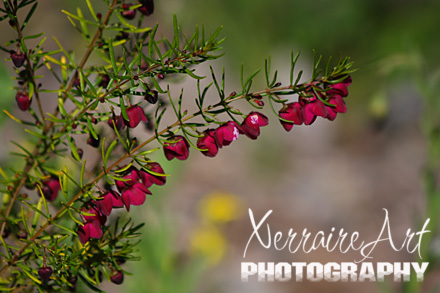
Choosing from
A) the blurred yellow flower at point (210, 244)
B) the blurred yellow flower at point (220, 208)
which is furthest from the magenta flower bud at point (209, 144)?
the blurred yellow flower at point (220, 208)

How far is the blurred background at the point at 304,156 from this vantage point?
231 centimetres

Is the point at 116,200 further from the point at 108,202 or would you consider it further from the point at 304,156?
the point at 304,156

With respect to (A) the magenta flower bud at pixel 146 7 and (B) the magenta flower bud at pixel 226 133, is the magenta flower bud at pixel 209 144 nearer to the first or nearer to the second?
(B) the magenta flower bud at pixel 226 133

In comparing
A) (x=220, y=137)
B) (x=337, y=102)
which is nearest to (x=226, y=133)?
(x=220, y=137)

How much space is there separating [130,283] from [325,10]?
2232 millimetres

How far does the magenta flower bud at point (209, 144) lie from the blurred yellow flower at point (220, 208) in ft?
6.00

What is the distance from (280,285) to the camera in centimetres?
223

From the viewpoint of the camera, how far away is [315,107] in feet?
1.73

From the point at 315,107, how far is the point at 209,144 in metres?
0.10

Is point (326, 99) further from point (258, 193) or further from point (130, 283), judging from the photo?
point (258, 193)

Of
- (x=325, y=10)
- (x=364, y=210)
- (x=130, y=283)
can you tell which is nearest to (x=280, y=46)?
(x=325, y=10)

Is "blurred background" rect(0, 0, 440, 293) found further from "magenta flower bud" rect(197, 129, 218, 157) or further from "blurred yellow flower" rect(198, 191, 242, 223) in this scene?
"magenta flower bud" rect(197, 129, 218, 157)

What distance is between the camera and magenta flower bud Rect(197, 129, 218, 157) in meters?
0.53

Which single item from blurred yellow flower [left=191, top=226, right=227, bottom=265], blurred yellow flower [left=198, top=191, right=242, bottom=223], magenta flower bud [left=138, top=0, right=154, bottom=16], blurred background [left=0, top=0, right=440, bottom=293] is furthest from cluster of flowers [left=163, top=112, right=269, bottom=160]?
blurred yellow flower [left=198, top=191, right=242, bottom=223]
